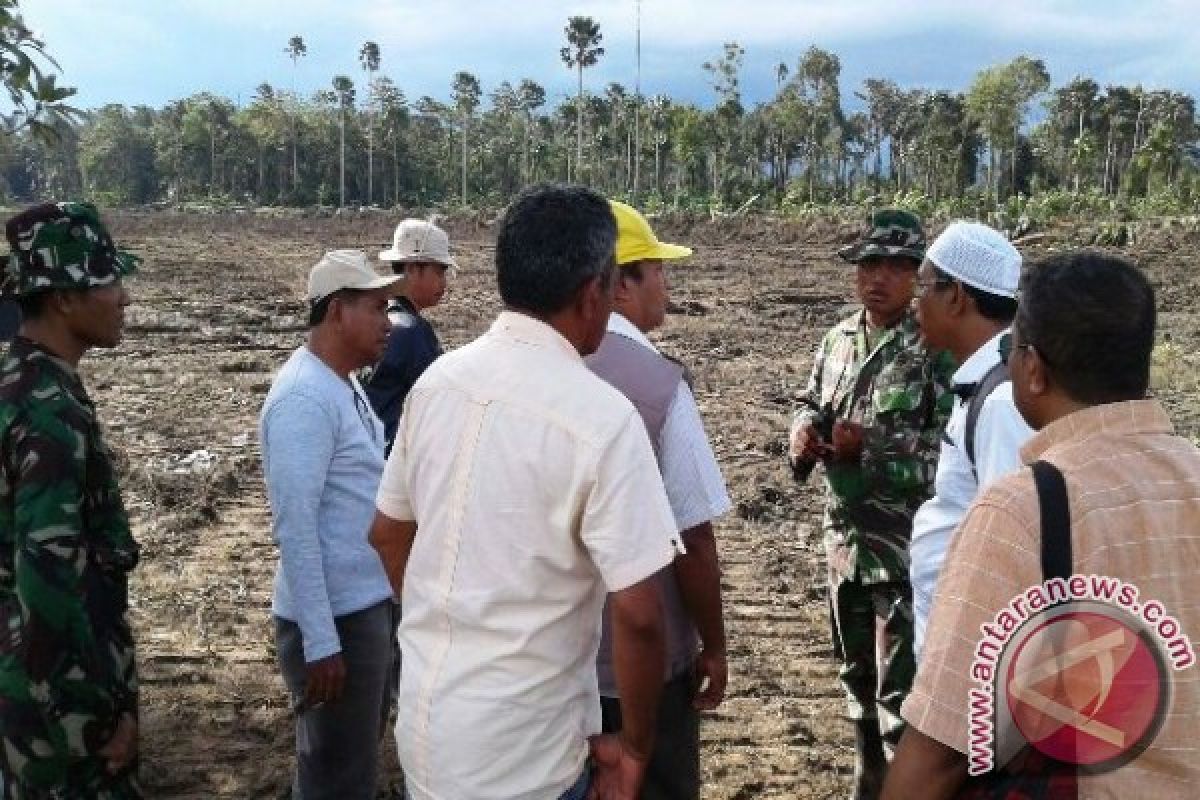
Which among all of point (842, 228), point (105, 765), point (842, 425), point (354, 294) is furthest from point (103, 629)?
point (842, 228)

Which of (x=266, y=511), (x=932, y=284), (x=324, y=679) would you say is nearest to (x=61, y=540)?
(x=324, y=679)

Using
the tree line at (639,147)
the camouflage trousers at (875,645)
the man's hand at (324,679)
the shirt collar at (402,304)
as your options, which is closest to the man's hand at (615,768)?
the man's hand at (324,679)

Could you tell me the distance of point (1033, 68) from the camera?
39062 mm

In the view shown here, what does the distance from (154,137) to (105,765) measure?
67149 millimetres

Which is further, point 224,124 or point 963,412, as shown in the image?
point 224,124

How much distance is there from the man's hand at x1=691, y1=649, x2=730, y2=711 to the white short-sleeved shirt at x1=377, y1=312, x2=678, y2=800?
62cm

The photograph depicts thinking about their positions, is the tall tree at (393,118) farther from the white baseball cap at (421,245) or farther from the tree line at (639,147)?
the white baseball cap at (421,245)

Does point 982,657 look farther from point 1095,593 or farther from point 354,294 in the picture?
point 354,294

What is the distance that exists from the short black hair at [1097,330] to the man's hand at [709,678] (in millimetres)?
1135

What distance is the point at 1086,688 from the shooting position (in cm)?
133

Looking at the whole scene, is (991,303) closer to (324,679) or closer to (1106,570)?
(1106,570)

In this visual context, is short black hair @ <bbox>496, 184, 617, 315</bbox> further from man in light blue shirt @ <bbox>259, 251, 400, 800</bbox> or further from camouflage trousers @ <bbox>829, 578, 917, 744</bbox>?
camouflage trousers @ <bbox>829, 578, 917, 744</bbox>

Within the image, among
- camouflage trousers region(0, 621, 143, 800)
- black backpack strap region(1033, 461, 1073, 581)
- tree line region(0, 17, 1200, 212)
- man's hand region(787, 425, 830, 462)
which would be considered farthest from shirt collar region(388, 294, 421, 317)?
tree line region(0, 17, 1200, 212)

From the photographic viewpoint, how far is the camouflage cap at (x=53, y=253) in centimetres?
211
